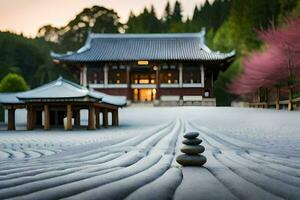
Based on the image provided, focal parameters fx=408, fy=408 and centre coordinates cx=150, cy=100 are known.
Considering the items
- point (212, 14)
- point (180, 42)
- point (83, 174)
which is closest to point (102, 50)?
point (180, 42)

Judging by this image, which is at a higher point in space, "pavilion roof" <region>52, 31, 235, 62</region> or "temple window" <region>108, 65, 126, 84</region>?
"pavilion roof" <region>52, 31, 235, 62</region>

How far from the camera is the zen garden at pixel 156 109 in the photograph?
123 inches

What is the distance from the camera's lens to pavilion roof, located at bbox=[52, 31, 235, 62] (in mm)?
36094

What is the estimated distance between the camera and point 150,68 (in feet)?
123

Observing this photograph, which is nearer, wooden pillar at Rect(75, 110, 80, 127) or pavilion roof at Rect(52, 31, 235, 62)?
wooden pillar at Rect(75, 110, 80, 127)

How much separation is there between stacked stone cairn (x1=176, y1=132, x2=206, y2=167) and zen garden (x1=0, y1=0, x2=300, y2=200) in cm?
1

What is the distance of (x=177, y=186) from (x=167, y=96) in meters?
33.5

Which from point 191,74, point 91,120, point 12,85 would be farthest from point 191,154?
point 191,74

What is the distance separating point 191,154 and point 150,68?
33656mm

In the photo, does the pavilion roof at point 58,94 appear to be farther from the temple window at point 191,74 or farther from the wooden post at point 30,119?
the temple window at point 191,74

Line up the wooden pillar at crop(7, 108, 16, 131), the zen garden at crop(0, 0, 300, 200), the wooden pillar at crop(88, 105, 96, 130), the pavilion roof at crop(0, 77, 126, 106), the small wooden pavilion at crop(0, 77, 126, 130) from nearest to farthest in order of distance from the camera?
the zen garden at crop(0, 0, 300, 200)
the pavilion roof at crop(0, 77, 126, 106)
the small wooden pavilion at crop(0, 77, 126, 130)
the wooden pillar at crop(88, 105, 96, 130)
the wooden pillar at crop(7, 108, 16, 131)

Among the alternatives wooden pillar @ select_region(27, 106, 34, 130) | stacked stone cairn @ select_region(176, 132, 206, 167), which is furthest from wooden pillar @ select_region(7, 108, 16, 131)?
stacked stone cairn @ select_region(176, 132, 206, 167)

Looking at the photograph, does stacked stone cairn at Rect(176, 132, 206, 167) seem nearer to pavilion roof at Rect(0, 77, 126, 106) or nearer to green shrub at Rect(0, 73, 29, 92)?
pavilion roof at Rect(0, 77, 126, 106)

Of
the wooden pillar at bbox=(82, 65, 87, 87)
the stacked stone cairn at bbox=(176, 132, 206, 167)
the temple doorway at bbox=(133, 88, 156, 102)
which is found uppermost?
the wooden pillar at bbox=(82, 65, 87, 87)
